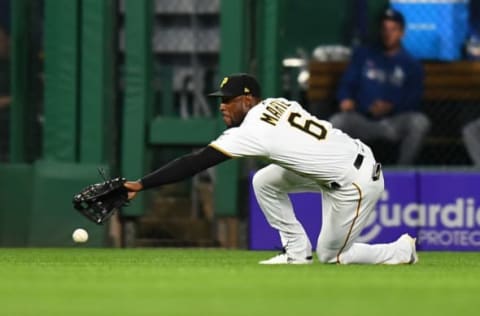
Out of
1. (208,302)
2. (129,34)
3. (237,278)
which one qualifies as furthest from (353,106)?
(208,302)

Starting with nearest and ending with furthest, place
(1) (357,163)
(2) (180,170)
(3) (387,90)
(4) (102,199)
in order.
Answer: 1. (2) (180,170)
2. (4) (102,199)
3. (1) (357,163)
4. (3) (387,90)

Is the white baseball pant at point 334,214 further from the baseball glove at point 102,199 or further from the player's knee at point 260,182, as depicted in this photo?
the baseball glove at point 102,199

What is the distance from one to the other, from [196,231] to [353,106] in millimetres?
2004

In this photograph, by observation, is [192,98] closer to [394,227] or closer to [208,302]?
[394,227]

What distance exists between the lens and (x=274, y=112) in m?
9.21

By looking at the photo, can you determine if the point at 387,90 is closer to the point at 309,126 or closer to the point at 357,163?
the point at 357,163

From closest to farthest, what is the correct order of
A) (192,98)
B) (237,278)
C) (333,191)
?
1. (237,278)
2. (333,191)
3. (192,98)

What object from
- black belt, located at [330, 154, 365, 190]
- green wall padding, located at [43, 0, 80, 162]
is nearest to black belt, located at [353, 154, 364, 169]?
black belt, located at [330, 154, 365, 190]

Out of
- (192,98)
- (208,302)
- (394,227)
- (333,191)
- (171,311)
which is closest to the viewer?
(171,311)

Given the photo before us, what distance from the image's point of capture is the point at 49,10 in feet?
45.0

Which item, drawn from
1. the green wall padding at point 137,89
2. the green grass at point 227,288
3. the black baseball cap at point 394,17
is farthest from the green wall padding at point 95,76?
the green grass at point 227,288

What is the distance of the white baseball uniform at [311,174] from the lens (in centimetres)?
911

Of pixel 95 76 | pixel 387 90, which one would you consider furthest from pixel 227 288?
pixel 95 76

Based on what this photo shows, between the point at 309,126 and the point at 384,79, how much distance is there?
4339 millimetres
